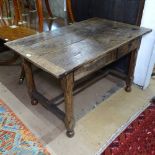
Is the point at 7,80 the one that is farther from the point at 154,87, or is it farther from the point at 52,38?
the point at 154,87

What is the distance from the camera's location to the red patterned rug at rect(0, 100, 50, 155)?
1.26 m

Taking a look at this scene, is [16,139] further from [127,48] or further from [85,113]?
[127,48]

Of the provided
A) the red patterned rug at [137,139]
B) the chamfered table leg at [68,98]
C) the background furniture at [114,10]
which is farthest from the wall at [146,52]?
the chamfered table leg at [68,98]

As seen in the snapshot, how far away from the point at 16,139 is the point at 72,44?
0.81 meters

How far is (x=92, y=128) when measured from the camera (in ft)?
4.71

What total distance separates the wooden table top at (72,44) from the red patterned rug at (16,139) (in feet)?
2.01

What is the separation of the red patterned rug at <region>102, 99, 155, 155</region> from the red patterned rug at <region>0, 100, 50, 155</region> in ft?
1.59

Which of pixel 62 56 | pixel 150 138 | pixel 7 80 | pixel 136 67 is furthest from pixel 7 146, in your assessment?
pixel 136 67

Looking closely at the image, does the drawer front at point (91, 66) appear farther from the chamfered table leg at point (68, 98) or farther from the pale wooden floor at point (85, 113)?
the pale wooden floor at point (85, 113)

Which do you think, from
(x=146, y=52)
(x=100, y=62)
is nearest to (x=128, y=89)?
(x=146, y=52)

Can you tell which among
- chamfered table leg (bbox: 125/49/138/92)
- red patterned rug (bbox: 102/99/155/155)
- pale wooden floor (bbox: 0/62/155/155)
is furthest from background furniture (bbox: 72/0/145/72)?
red patterned rug (bbox: 102/99/155/155)

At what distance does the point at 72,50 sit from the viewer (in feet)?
3.94

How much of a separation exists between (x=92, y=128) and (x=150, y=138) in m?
0.44

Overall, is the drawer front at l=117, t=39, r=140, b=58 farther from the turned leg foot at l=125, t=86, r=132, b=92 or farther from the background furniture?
the turned leg foot at l=125, t=86, r=132, b=92
